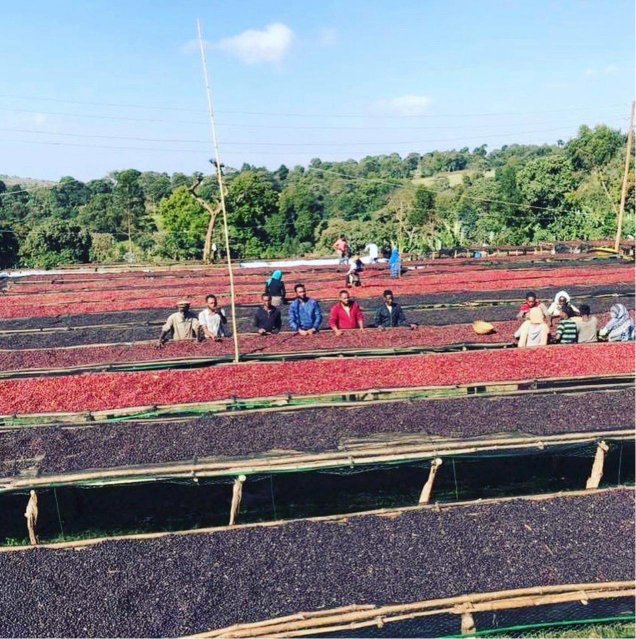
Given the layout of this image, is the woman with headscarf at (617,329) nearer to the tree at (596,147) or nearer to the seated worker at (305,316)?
the seated worker at (305,316)

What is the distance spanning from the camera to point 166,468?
6.29m

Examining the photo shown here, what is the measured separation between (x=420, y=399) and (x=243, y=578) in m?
3.96

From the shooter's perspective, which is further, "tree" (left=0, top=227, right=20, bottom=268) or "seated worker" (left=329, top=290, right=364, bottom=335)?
"tree" (left=0, top=227, right=20, bottom=268)

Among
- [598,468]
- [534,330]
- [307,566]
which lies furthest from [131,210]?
[307,566]

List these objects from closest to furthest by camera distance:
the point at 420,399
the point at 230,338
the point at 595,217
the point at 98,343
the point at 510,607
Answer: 1. the point at 510,607
2. the point at 420,399
3. the point at 230,338
4. the point at 98,343
5. the point at 595,217

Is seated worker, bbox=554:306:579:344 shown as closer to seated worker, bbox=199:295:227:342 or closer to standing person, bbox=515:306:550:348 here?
standing person, bbox=515:306:550:348

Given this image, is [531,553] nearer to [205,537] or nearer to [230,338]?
[205,537]

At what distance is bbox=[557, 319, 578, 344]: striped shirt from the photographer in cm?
1086

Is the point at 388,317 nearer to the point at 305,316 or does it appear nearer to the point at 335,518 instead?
the point at 305,316

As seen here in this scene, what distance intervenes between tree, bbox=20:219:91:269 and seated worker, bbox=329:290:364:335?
1049 inches

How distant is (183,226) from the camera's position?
3784cm

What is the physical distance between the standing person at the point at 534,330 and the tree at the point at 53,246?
29.4 metres

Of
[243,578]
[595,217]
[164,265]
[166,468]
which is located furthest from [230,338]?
[595,217]

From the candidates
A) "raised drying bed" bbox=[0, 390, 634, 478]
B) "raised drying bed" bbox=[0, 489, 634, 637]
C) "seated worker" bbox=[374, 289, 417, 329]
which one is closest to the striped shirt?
"raised drying bed" bbox=[0, 390, 634, 478]
